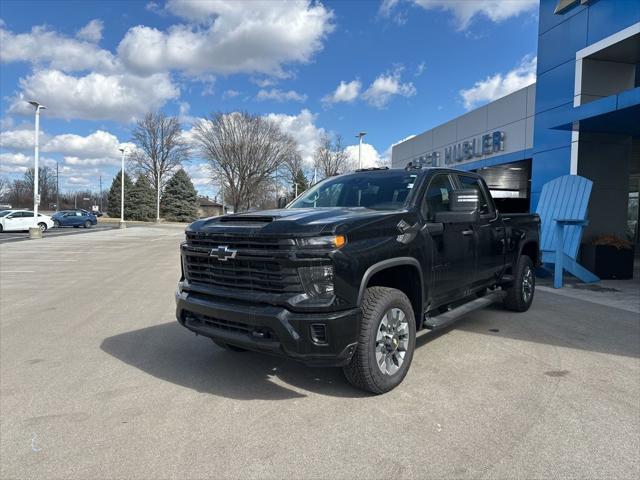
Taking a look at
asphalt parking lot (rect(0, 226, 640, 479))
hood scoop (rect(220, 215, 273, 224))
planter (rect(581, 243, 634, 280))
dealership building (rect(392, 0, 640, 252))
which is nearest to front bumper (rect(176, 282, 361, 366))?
asphalt parking lot (rect(0, 226, 640, 479))

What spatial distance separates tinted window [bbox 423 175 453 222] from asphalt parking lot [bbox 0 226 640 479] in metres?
1.50

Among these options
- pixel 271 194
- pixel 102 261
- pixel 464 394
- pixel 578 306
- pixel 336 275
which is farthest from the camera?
pixel 271 194

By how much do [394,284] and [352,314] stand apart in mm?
922

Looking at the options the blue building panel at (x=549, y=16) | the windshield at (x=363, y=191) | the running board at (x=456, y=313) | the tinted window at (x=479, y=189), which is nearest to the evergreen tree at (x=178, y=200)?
the blue building panel at (x=549, y=16)

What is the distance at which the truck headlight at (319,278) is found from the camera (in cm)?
334

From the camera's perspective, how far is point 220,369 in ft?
14.4

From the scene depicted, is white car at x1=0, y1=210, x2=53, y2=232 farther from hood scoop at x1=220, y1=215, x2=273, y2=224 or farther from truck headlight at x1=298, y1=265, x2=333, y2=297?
truck headlight at x1=298, y1=265, x2=333, y2=297

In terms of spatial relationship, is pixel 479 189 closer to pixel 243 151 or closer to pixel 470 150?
pixel 470 150

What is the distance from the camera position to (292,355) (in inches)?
132

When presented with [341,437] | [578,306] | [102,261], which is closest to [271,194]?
[102,261]

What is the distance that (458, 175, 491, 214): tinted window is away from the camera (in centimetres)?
555

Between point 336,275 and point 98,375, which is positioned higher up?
point 336,275

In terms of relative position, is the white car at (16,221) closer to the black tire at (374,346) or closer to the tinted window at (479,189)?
the tinted window at (479,189)

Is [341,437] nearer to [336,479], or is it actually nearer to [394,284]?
[336,479]
